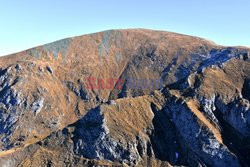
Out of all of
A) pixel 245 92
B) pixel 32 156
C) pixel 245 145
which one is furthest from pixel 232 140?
pixel 32 156

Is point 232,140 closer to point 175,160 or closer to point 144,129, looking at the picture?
point 175,160

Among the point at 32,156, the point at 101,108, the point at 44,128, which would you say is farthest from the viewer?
the point at 44,128

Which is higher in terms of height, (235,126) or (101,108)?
(101,108)

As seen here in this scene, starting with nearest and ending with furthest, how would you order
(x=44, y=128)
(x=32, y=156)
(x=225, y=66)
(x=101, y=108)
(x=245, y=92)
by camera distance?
(x=32, y=156)
(x=101, y=108)
(x=245, y=92)
(x=225, y=66)
(x=44, y=128)

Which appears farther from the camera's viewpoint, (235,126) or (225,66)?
(225,66)

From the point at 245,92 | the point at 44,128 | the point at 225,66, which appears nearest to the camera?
the point at 245,92

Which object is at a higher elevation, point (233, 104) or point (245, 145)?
point (233, 104)

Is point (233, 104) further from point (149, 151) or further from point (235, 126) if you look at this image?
point (149, 151)

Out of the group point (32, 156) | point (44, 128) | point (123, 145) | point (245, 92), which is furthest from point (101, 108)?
point (245, 92)

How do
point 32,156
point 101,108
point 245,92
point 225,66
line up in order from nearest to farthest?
point 32,156, point 101,108, point 245,92, point 225,66
